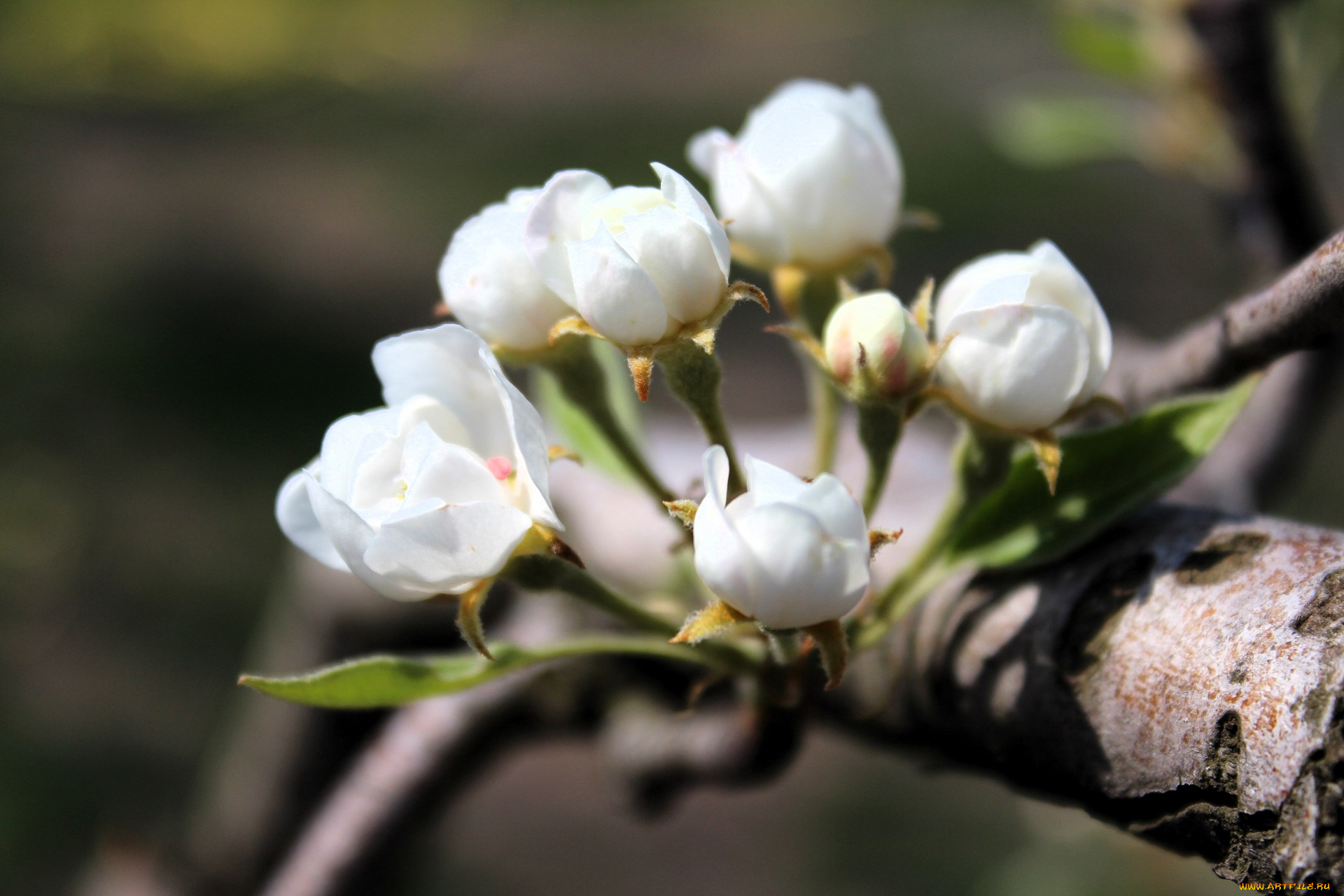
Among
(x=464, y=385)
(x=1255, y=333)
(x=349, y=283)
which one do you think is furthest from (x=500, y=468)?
(x=349, y=283)

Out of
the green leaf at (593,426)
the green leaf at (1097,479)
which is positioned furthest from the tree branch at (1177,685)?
the green leaf at (593,426)

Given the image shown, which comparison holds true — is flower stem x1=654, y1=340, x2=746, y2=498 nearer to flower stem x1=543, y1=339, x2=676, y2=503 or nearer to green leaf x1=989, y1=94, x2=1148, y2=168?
flower stem x1=543, y1=339, x2=676, y2=503

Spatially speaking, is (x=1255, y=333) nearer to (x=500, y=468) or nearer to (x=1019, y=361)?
(x=1019, y=361)

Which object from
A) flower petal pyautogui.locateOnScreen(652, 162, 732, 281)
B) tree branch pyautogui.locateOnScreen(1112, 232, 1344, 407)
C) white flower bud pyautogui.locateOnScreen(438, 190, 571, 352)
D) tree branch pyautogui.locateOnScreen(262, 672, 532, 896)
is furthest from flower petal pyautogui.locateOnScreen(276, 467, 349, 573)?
tree branch pyautogui.locateOnScreen(262, 672, 532, 896)

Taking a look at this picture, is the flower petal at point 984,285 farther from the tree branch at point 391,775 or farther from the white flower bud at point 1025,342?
the tree branch at point 391,775

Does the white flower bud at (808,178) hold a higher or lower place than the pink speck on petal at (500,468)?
higher

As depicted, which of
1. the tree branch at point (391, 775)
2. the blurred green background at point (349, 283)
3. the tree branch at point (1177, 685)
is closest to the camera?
the tree branch at point (1177, 685)

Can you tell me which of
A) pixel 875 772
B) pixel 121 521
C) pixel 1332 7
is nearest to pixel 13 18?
→ pixel 121 521
